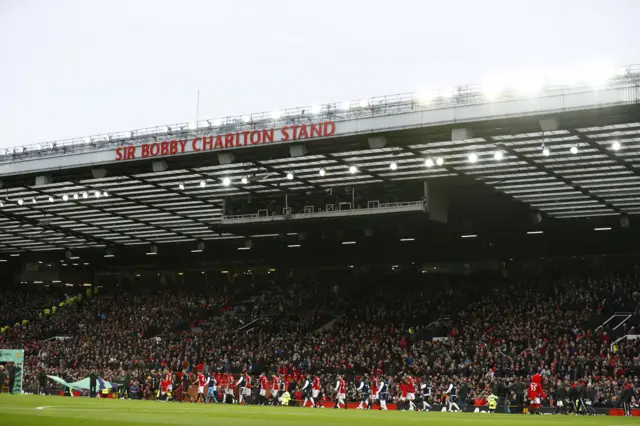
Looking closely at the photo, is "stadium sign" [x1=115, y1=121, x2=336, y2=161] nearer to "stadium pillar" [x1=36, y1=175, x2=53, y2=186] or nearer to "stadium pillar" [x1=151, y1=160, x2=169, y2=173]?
"stadium pillar" [x1=151, y1=160, x2=169, y2=173]

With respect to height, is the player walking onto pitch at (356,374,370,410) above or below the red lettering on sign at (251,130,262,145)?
below

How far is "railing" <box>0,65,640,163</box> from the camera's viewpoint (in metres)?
32.5

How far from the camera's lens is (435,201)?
143ft

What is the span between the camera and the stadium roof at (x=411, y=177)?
35.5m

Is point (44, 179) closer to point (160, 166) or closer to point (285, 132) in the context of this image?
point (160, 166)

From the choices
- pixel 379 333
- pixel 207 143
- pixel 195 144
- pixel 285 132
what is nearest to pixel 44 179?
pixel 195 144

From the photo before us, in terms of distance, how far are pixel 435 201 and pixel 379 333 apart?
13.7 meters

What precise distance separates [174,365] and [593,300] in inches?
1063

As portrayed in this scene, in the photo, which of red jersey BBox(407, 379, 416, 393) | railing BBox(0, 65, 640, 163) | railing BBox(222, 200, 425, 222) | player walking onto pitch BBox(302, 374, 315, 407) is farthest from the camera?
player walking onto pitch BBox(302, 374, 315, 407)

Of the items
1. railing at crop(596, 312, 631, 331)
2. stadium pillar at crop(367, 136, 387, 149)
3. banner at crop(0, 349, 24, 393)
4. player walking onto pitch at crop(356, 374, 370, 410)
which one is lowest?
player walking onto pitch at crop(356, 374, 370, 410)

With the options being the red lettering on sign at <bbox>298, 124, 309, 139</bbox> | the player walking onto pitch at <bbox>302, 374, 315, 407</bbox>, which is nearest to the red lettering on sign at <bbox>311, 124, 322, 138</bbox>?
the red lettering on sign at <bbox>298, 124, 309, 139</bbox>

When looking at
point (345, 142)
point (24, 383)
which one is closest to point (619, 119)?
point (345, 142)

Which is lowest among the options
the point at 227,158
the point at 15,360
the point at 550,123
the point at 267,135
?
the point at 15,360

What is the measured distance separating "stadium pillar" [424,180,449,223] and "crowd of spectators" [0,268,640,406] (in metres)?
8.15
